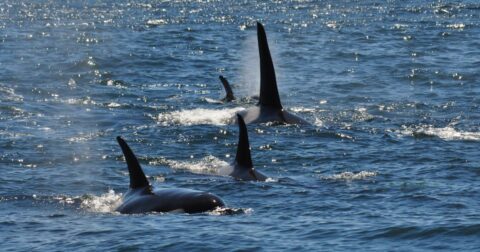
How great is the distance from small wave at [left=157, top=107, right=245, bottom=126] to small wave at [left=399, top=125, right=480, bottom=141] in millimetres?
4023

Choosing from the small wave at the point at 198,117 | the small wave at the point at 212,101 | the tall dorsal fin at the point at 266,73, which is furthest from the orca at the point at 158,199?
the small wave at the point at 212,101

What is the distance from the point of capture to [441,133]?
24.4 meters

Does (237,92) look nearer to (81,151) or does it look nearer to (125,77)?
(125,77)

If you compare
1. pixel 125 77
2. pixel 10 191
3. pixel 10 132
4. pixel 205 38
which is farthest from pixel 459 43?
pixel 10 191

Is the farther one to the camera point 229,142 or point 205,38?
point 205,38

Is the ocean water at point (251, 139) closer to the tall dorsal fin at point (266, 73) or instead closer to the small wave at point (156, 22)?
the tall dorsal fin at point (266, 73)

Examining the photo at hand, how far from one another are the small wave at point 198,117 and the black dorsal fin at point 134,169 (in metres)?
8.99

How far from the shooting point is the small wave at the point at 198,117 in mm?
26234

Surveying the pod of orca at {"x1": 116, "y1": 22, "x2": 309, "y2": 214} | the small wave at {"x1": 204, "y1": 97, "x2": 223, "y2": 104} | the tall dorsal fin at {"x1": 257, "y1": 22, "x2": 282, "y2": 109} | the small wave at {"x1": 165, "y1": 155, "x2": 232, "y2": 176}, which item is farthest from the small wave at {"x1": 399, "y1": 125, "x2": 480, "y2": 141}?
the small wave at {"x1": 204, "y1": 97, "x2": 223, "y2": 104}

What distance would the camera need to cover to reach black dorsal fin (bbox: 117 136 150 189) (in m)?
16.7

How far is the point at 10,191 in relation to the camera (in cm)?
1880

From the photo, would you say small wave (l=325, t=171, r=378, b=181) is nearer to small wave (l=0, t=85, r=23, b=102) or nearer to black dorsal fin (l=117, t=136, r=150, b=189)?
black dorsal fin (l=117, t=136, r=150, b=189)

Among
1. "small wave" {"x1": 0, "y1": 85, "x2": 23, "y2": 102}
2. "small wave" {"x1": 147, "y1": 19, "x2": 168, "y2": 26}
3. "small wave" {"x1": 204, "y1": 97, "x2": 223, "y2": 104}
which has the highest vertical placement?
"small wave" {"x1": 147, "y1": 19, "x2": 168, "y2": 26}

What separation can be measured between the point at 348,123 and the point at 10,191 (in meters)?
9.74
